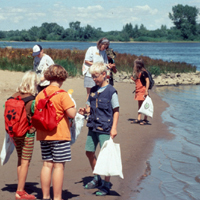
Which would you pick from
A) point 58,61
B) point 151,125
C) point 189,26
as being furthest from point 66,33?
point 151,125

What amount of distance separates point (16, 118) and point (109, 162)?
1260 millimetres

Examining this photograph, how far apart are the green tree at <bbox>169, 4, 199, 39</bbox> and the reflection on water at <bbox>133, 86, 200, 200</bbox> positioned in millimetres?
140877

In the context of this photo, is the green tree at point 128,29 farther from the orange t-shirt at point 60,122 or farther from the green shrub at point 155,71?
the orange t-shirt at point 60,122

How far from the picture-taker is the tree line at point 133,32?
143375mm

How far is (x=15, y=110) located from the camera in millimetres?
4344

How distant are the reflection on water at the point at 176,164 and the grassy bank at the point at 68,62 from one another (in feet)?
30.8

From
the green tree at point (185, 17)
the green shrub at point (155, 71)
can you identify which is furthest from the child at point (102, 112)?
the green tree at point (185, 17)

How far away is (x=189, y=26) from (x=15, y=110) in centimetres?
14835

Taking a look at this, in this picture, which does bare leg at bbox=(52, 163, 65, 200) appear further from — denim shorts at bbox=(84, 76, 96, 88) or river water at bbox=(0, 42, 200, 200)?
denim shorts at bbox=(84, 76, 96, 88)

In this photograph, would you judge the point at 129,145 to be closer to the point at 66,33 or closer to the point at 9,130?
the point at 9,130

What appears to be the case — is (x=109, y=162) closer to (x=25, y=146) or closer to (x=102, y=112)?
(x=102, y=112)

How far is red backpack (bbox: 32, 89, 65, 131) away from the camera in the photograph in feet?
13.5

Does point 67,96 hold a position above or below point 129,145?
above

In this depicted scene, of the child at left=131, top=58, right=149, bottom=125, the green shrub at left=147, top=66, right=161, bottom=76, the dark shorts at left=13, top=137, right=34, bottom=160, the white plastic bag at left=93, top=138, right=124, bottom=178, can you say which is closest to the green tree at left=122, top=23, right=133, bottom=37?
the green shrub at left=147, top=66, right=161, bottom=76
